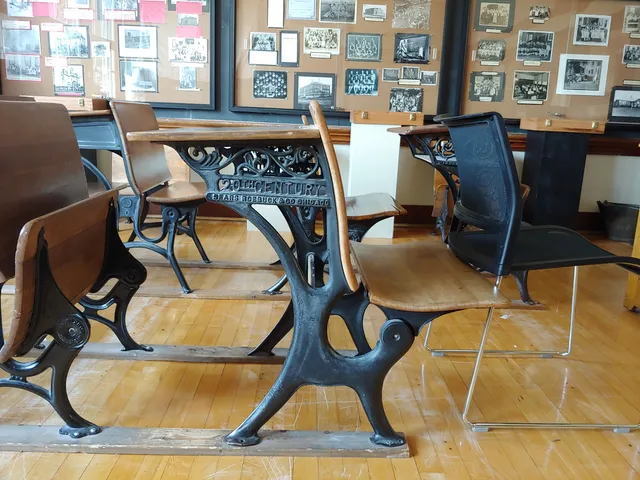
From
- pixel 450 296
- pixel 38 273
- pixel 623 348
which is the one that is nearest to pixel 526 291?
pixel 623 348

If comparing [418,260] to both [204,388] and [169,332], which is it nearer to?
[204,388]

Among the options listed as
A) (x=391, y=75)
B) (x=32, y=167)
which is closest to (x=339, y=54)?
(x=391, y=75)

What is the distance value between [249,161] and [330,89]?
10.4 ft

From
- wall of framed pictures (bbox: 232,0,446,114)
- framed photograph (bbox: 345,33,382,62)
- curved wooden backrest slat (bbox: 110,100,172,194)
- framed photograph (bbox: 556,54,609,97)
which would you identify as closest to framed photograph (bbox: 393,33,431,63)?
wall of framed pictures (bbox: 232,0,446,114)

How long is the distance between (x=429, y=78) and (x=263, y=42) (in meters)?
1.28

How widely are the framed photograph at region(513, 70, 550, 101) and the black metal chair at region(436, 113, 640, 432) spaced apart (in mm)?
2864

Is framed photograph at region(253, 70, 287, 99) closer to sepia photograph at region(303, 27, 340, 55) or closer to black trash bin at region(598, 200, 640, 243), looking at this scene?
sepia photograph at region(303, 27, 340, 55)

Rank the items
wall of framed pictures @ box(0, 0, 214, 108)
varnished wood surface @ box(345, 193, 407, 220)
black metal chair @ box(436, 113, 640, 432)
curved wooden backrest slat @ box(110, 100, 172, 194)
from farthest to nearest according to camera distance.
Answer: wall of framed pictures @ box(0, 0, 214, 108), curved wooden backrest slat @ box(110, 100, 172, 194), varnished wood surface @ box(345, 193, 407, 220), black metal chair @ box(436, 113, 640, 432)

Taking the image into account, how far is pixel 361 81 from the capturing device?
4.30 meters

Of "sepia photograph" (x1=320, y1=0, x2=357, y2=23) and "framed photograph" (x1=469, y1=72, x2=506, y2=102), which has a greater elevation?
"sepia photograph" (x1=320, y1=0, x2=357, y2=23)

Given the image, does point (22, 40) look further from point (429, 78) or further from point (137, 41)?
point (429, 78)

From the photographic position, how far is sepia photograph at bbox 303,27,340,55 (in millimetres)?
4227

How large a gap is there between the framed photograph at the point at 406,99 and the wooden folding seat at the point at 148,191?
1.99 metres

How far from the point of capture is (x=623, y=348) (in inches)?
88.5
